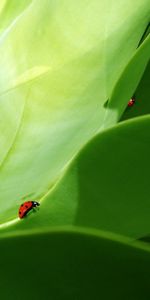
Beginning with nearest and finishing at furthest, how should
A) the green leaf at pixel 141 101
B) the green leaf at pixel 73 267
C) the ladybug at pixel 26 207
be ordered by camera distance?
the green leaf at pixel 73 267
the ladybug at pixel 26 207
the green leaf at pixel 141 101

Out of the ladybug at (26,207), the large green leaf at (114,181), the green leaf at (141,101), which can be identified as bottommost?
the green leaf at (141,101)

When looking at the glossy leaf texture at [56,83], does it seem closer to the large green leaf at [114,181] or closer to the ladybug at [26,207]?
Answer: the ladybug at [26,207]

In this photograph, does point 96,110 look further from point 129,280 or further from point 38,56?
point 129,280

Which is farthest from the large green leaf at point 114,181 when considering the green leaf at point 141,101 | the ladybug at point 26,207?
the green leaf at point 141,101

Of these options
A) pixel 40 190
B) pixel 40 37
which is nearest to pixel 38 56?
pixel 40 37

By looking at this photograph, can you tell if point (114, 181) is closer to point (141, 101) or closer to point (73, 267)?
point (73, 267)

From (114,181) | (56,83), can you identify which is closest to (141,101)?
(56,83)
